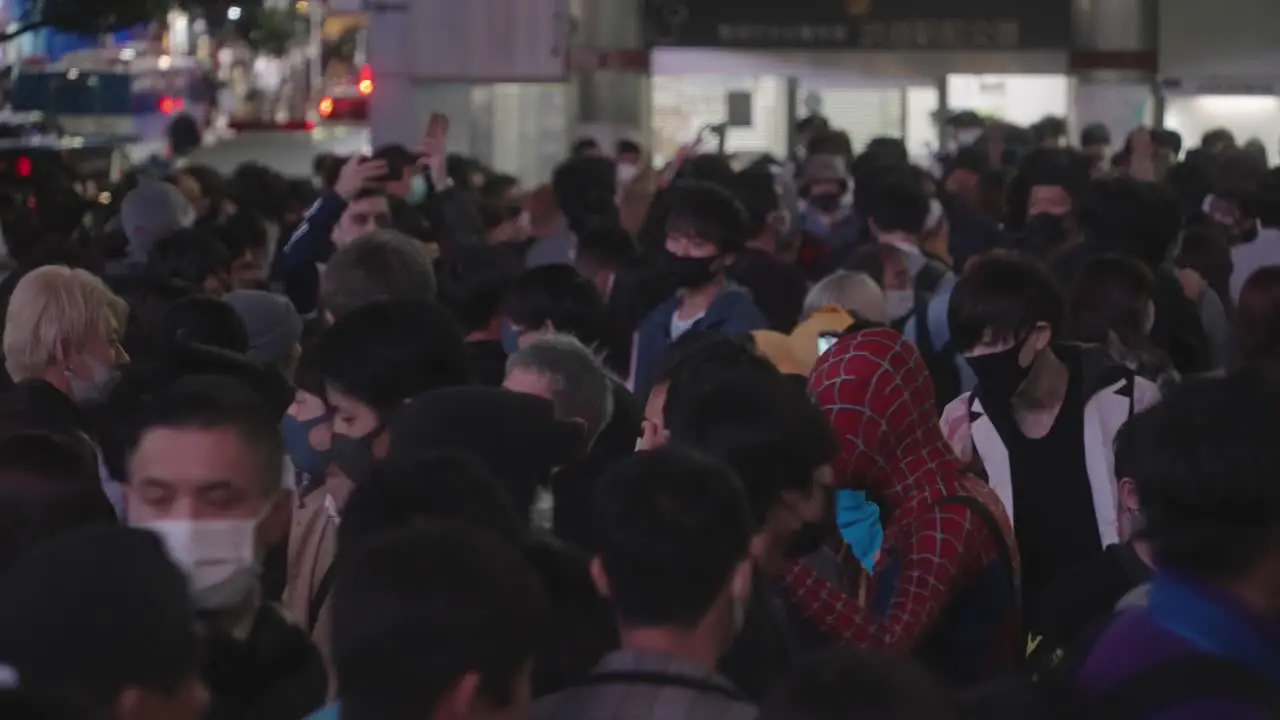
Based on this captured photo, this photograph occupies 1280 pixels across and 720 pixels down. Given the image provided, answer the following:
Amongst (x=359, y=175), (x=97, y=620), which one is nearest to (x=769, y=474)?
(x=97, y=620)

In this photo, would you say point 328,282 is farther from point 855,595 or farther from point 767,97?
point 767,97

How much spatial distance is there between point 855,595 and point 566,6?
12149 mm

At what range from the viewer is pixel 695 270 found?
7.45 metres

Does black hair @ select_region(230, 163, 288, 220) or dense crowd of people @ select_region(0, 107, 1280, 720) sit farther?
black hair @ select_region(230, 163, 288, 220)

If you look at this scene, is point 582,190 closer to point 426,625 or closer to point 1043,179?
point 1043,179

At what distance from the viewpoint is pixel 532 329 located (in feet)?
21.4

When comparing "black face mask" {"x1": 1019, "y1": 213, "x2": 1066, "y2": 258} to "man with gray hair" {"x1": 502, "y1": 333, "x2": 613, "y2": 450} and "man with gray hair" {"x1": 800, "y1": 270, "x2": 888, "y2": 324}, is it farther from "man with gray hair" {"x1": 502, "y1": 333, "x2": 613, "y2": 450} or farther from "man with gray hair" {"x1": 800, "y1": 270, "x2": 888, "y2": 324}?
"man with gray hair" {"x1": 502, "y1": 333, "x2": 613, "y2": 450}

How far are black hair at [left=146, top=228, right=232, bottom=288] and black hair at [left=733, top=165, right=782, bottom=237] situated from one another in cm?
206

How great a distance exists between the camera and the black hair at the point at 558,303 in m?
6.53

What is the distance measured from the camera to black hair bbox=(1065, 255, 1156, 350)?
6.34 metres

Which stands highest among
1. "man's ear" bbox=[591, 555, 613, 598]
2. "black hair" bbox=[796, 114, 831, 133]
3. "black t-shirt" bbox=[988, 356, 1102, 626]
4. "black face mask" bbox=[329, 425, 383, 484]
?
"black hair" bbox=[796, 114, 831, 133]

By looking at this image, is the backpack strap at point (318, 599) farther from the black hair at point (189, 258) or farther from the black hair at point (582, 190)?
the black hair at point (582, 190)

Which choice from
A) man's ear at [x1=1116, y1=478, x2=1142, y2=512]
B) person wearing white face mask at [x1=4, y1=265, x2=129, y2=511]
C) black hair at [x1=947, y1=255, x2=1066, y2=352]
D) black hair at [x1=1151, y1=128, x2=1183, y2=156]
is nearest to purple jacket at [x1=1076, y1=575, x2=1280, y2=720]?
man's ear at [x1=1116, y1=478, x2=1142, y2=512]

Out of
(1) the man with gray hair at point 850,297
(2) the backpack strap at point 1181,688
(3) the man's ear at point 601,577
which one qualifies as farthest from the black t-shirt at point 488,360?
(2) the backpack strap at point 1181,688
